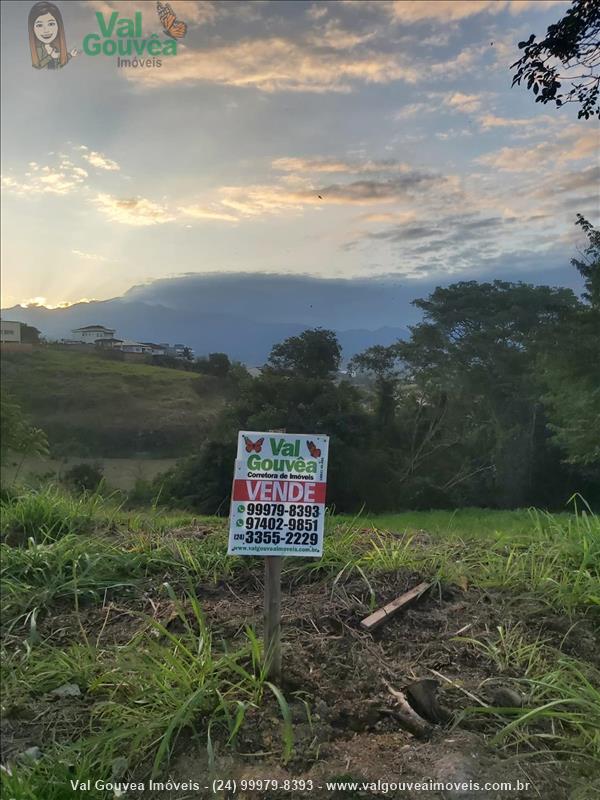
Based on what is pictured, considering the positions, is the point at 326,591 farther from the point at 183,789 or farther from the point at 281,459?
the point at 183,789

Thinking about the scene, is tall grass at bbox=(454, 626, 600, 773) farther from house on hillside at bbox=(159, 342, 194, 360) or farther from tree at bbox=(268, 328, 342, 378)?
house on hillside at bbox=(159, 342, 194, 360)

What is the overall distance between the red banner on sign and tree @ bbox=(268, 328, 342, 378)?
342 centimetres

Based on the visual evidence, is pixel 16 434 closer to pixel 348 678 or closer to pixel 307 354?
pixel 307 354

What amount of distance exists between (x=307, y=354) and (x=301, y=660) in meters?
3.53

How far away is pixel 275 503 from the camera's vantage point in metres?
2.21

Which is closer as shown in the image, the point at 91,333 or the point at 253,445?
the point at 253,445

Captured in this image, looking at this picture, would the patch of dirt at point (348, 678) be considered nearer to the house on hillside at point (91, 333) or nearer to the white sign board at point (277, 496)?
the white sign board at point (277, 496)

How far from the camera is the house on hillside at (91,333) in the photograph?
6.82 meters

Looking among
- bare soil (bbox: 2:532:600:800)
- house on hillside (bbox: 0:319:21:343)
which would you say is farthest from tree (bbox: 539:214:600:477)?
house on hillside (bbox: 0:319:21:343)

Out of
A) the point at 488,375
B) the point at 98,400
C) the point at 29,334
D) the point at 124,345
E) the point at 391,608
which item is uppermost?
the point at 29,334

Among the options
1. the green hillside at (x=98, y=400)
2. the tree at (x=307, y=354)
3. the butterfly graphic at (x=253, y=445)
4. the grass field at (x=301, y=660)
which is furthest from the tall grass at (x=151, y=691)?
the green hillside at (x=98, y=400)

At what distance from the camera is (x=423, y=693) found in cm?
213

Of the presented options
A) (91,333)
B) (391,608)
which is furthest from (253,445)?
(91,333)

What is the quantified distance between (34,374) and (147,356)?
1.37 m
